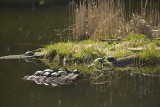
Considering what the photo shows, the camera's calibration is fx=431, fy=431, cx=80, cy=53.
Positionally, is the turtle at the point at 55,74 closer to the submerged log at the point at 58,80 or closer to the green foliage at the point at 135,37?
the submerged log at the point at 58,80

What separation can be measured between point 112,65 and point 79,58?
3.02 ft

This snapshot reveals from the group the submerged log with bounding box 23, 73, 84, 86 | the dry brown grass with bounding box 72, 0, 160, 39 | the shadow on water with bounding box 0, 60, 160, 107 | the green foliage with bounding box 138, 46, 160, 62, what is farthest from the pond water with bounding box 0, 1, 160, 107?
the dry brown grass with bounding box 72, 0, 160, 39

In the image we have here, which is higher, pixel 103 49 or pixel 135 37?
pixel 135 37

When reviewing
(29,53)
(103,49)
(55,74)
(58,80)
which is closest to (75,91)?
(58,80)

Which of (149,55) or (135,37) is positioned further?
(135,37)

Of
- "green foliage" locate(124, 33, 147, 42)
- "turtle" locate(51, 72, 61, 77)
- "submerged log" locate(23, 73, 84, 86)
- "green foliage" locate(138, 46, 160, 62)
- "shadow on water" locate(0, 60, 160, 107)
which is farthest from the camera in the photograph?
"green foliage" locate(124, 33, 147, 42)

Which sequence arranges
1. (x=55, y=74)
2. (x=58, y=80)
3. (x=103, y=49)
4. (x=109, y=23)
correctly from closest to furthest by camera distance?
(x=58, y=80)
(x=55, y=74)
(x=103, y=49)
(x=109, y=23)

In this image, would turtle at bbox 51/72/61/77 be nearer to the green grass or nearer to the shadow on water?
the shadow on water

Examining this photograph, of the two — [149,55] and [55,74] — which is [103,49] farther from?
[55,74]

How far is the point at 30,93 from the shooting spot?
8.32m

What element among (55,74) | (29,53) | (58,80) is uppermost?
(29,53)

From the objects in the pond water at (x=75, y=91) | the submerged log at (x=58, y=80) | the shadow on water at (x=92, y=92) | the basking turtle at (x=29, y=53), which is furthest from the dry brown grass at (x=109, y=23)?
the submerged log at (x=58, y=80)

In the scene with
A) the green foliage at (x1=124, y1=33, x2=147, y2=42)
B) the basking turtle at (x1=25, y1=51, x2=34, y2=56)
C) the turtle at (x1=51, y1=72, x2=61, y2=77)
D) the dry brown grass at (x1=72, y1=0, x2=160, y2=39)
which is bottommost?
the turtle at (x1=51, y1=72, x2=61, y2=77)

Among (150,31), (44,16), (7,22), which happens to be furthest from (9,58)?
(44,16)
